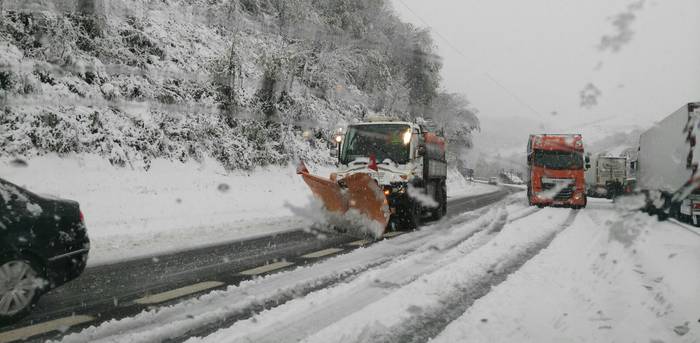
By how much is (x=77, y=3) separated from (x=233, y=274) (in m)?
13.7

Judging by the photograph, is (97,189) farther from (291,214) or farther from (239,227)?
(291,214)

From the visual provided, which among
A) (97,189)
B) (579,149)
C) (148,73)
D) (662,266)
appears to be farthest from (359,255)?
(579,149)

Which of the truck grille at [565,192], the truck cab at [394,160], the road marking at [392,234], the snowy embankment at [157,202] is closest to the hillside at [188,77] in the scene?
the snowy embankment at [157,202]

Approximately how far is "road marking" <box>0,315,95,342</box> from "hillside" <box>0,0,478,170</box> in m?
9.76

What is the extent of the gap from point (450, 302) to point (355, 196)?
18.0 feet

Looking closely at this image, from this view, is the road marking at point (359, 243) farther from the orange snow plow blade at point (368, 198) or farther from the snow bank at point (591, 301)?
the snow bank at point (591, 301)

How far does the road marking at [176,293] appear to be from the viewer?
4957mm

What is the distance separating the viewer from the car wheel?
4234 millimetres

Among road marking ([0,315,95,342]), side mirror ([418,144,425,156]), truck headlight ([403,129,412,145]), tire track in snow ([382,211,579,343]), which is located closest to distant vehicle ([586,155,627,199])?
side mirror ([418,144,425,156])

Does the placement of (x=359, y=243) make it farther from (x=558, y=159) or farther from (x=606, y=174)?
(x=606, y=174)

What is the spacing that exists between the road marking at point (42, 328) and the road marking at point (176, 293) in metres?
0.65

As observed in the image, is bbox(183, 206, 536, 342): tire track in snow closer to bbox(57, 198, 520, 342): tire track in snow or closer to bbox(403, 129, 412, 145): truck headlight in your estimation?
bbox(57, 198, 520, 342): tire track in snow

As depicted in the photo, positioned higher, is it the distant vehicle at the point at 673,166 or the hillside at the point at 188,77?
the hillside at the point at 188,77

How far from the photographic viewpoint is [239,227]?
11.5m
